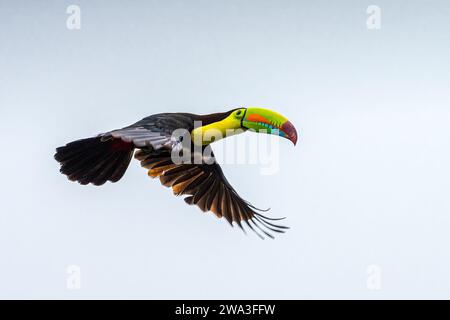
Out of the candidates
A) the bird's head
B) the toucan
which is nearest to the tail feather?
the toucan

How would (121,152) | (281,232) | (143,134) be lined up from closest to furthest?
(143,134)
(281,232)
(121,152)

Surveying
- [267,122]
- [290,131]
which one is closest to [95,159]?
[267,122]

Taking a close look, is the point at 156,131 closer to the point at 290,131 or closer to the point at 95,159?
the point at 95,159

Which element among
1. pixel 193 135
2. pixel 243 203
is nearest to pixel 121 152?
pixel 193 135

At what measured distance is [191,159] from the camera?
12281 mm

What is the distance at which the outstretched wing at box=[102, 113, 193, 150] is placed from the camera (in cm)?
970

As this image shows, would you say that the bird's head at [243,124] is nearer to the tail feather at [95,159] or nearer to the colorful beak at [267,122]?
the colorful beak at [267,122]

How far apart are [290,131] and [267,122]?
42cm

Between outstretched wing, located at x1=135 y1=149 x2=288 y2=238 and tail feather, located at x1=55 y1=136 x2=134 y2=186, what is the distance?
15.2 inches

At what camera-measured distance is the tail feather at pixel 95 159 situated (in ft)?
38.2

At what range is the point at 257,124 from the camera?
1173 centimetres

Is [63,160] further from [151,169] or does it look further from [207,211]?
[207,211]

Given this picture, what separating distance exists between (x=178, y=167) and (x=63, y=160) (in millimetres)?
Answer: 1811

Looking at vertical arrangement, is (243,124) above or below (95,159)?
above
